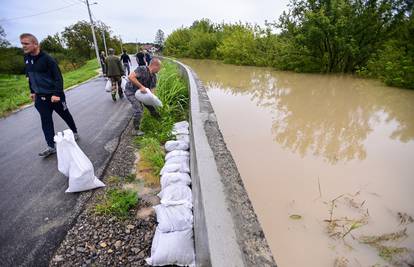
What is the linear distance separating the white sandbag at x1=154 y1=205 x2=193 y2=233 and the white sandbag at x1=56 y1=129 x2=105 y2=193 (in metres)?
1.05

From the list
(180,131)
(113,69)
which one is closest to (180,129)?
(180,131)

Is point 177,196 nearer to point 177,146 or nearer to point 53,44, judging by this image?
point 177,146

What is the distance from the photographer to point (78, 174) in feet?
8.47

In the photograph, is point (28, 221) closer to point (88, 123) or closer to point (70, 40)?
point (88, 123)

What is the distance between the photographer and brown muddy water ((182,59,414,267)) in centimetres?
246

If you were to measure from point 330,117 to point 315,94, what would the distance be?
3.47 meters

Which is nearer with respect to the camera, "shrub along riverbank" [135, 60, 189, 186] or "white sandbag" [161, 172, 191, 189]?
"white sandbag" [161, 172, 191, 189]

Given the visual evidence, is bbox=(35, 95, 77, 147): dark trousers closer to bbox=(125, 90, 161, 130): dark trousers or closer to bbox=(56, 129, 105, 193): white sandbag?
bbox=(125, 90, 161, 130): dark trousers

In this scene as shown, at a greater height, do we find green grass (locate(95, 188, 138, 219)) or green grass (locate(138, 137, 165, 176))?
green grass (locate(138, 137, 165, 176))

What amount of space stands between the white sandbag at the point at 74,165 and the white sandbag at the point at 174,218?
1.05m

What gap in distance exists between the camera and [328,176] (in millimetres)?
3734

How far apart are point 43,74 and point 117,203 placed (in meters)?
2.32

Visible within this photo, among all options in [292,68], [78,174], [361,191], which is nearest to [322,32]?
[292,68]

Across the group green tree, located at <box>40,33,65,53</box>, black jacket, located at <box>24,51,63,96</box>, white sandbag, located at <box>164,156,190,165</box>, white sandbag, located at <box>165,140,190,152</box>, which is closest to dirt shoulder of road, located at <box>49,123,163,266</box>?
white sandbag, located at <box>164,156,190,165</box>
